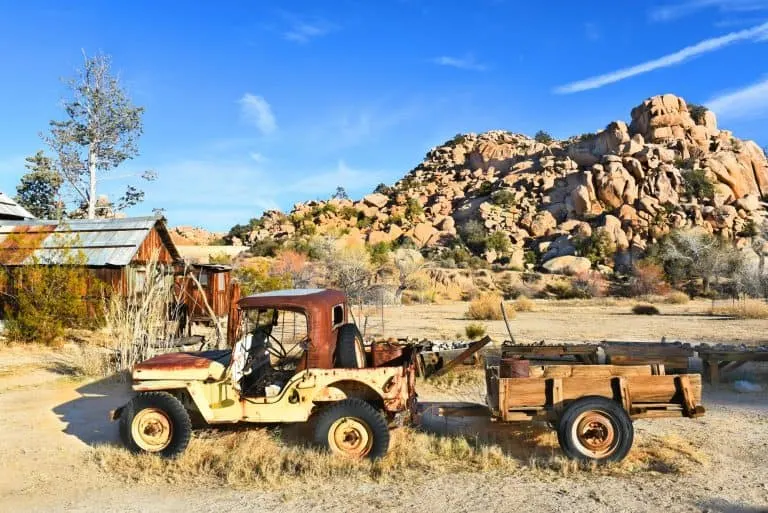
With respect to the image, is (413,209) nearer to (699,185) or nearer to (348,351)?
(699,185)

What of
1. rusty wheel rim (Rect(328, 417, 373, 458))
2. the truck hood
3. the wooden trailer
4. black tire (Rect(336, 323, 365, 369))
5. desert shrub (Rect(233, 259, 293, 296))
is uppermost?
desert shrub (Rect(233, 259, 293, 296))

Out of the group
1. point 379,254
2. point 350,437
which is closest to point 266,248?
point 379,254

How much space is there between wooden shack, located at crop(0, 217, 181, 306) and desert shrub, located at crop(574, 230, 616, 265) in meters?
38.9

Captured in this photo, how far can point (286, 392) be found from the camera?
6.80 metres

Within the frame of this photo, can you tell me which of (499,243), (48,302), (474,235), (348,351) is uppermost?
(474,235)

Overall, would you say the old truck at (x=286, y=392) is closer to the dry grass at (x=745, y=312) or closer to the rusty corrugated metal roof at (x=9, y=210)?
the dry grass at (x=745, y=312)

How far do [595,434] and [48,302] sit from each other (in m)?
16.5

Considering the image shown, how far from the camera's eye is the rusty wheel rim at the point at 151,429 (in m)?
6.88

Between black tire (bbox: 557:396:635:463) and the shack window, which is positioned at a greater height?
the shack window

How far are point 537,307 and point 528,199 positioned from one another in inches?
1492

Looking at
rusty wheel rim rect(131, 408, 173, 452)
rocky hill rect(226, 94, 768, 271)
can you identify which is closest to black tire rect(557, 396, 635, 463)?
rusty wheel rim rect(131, 408, 173, 452)

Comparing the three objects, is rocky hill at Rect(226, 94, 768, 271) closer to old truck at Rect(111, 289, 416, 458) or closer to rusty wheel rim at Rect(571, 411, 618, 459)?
rusty wheel rim at Rect(571, 411, 618, 459)

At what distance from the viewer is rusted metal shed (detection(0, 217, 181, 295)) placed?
19.3 metres

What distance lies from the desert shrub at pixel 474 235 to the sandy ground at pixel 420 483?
158ft
